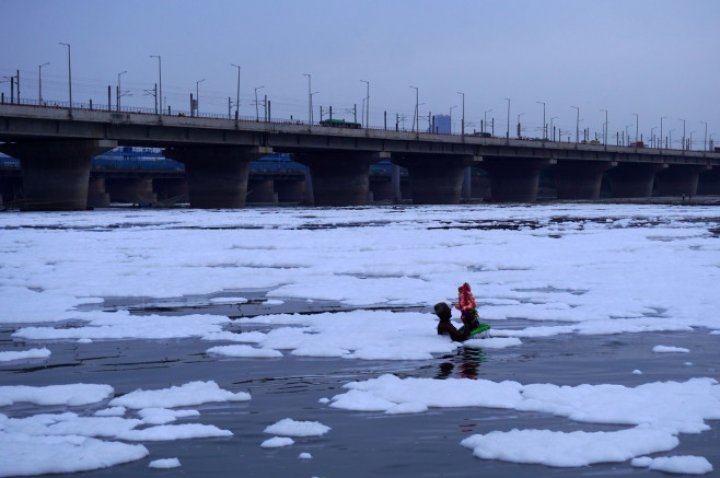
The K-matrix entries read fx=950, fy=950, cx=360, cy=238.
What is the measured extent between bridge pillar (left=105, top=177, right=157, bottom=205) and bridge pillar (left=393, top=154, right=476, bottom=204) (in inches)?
2134

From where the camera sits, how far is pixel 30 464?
7.74m

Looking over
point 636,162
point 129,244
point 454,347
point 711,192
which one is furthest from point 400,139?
point 711,192

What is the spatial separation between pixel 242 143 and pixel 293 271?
65.0m

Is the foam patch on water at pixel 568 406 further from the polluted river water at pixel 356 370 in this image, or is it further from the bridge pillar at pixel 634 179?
the bridge pillar at pixel 634 179

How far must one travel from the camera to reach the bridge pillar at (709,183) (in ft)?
632

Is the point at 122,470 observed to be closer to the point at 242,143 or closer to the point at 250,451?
the point at 250,451

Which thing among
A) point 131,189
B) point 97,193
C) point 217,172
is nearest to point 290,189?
point 131,189

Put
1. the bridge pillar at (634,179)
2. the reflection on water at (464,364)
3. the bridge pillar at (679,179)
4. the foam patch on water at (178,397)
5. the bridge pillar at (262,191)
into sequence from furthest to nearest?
1. the bridge pillar at (679,179)
2. the bridge pillar at (262,191)
3. the bridge pillar at (634,179)
4. the reflection on water at (464,364)
5. the foam patch on water at (178,397)

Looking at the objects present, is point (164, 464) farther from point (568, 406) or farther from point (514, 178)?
point (514, 178)

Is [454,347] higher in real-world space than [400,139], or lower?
lower

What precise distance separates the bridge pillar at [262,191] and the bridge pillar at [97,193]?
90.8ft

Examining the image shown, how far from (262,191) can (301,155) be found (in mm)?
57670

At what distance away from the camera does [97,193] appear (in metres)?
141

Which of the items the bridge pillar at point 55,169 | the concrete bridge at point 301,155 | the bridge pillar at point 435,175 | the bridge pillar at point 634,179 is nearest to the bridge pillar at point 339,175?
the concrete bridge at point 301,155
